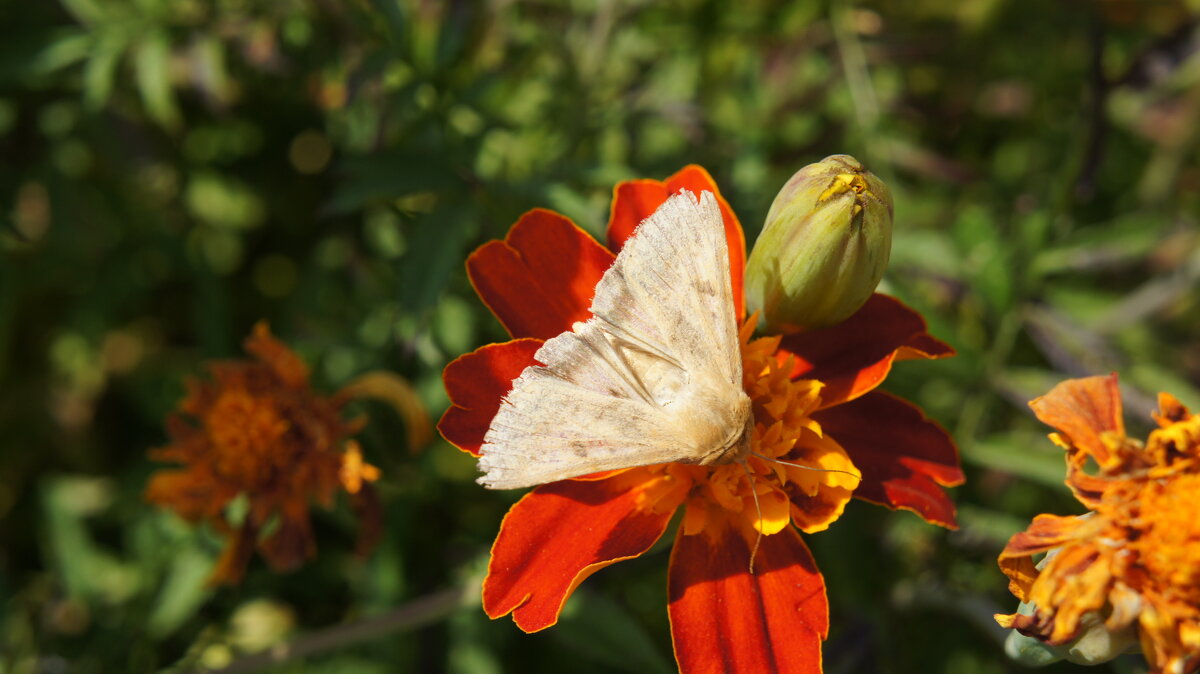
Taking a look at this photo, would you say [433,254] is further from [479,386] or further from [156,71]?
[156,71]

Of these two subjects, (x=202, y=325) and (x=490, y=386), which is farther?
(x=202, y=325)

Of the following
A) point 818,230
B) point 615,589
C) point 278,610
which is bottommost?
point 278,610

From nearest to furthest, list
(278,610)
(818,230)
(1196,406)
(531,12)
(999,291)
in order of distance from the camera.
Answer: (818,230) < (999,291) < (1196,406) < (278,610) < (531,12)

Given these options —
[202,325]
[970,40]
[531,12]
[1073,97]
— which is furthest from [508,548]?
[1073,97]

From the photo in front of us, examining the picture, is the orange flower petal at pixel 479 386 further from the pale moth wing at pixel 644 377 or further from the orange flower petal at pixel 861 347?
the orange flower petal at pixel 861 347

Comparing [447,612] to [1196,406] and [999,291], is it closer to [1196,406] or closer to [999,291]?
[999,291]

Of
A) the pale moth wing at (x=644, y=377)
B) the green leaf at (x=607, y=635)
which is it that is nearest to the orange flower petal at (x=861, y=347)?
the pale moth wing at (x=644, y=377)

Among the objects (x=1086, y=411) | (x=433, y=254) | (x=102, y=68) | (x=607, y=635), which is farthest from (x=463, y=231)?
(x=1086, y=411)
